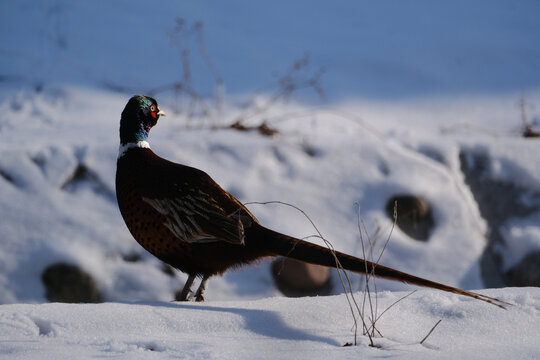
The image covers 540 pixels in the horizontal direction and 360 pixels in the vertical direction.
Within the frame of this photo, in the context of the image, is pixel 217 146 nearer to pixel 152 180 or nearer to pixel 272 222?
pixel 272 222

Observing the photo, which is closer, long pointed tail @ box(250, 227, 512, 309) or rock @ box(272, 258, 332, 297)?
long pointed tail @ box(250, 227, 512, 309)

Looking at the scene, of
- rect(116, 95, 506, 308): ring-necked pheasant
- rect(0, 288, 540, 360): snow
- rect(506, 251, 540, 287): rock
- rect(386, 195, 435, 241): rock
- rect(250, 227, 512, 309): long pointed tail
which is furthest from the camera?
rect(386, 195, 435, 241): rock

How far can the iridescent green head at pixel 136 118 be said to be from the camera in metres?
2.44

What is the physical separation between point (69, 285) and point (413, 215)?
76.3 inches

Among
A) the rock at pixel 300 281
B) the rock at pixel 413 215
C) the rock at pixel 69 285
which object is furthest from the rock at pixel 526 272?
the rock at pixel 69 285

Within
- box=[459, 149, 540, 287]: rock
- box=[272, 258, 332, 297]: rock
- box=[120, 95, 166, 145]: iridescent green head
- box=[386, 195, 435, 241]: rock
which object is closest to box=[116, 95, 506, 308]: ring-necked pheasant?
box=[120, 95, 166, 145]: iridescent green head

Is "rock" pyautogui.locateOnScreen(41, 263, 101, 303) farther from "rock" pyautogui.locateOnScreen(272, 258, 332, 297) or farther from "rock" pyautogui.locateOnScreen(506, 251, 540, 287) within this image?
"rock" pyautogui.locateOnScreen(506, 251, 540, 287)

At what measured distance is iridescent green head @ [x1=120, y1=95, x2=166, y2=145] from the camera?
2.44m

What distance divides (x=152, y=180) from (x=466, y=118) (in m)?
3.29

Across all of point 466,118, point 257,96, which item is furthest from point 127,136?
point 466,118

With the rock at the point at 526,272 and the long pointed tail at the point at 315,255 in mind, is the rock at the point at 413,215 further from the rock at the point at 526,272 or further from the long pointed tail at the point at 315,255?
the long pointed tail at the point at 315,255

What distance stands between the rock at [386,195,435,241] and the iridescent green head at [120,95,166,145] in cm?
173

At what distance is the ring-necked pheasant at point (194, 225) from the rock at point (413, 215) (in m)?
1.61

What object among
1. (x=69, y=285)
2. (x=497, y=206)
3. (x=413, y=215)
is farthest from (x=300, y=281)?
(x=497, y=206)
